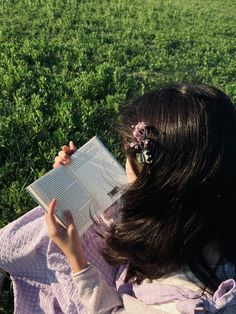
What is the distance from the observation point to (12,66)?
4793mm

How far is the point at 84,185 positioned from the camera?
6.94 ft

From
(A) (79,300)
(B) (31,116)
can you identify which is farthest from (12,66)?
(A) (79,300)

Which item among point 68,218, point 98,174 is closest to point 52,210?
point 68,218

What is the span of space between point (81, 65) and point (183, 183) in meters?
4.14

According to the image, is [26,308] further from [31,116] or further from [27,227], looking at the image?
[31,116]

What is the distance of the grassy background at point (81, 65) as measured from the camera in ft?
11.5

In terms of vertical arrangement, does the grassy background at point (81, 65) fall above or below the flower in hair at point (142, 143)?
below

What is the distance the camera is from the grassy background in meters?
3.51

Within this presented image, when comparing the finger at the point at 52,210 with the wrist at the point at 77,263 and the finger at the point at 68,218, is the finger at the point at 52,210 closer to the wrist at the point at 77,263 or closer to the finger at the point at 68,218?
the finger at the point at 68,218

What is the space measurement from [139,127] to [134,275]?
0.64m

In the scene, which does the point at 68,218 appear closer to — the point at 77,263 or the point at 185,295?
the point at 77,263

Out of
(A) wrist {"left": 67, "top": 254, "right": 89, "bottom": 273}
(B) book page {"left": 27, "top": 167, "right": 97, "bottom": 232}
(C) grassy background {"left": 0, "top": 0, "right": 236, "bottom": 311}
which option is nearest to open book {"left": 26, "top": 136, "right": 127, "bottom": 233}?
(B) book page {"left": 27, "top": 167, "right": 97, "bottom": 232}

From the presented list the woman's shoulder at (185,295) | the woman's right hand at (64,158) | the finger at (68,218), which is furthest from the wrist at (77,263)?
the woman's right hand at (64,158)

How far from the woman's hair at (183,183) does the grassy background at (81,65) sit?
125 cm
